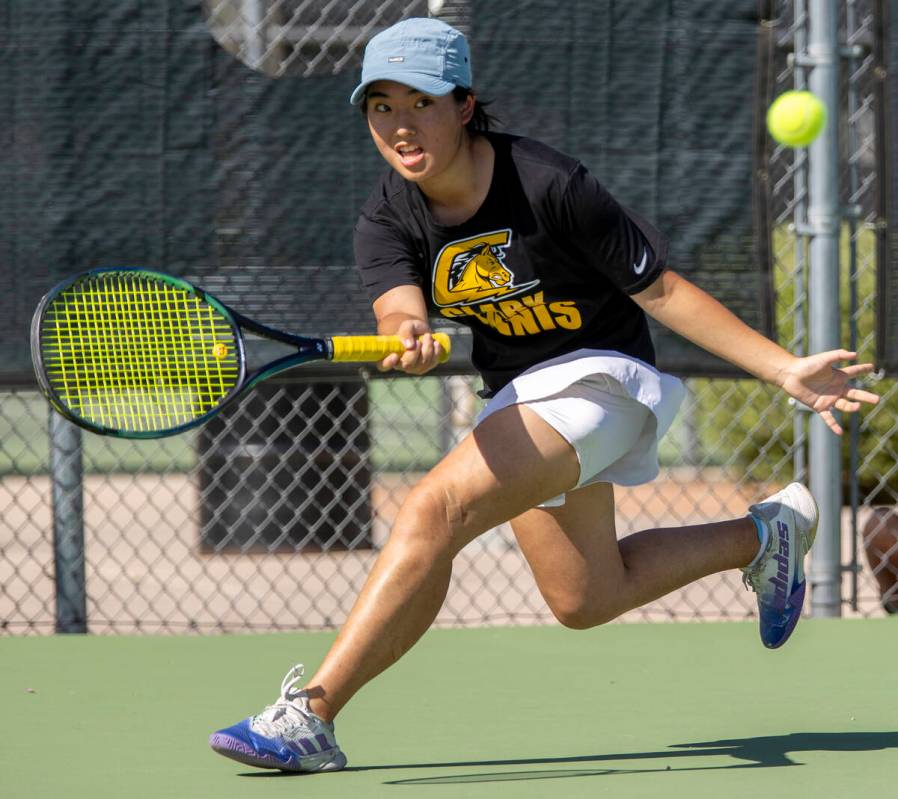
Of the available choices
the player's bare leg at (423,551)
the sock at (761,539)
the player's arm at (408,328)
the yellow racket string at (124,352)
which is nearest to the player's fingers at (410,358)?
the player's arm at (408,328)

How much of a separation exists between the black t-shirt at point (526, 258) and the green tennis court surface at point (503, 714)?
77 centimetres

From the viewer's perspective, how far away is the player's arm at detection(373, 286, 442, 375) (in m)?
2.72

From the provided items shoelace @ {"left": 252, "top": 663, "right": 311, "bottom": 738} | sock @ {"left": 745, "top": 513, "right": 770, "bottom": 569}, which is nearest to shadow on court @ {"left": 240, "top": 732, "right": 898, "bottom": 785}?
shoelace @ {"left": 252, "top": 663, "right": 311, "bottom": 738}

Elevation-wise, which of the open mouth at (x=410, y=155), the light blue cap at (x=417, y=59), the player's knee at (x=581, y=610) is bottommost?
the player's knee at (x=581, y=610)

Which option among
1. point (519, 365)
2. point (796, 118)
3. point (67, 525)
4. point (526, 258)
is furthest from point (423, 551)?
point (796, 118)

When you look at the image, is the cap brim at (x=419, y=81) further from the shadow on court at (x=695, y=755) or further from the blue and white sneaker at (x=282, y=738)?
the shadow on court at (x=695, y=755)

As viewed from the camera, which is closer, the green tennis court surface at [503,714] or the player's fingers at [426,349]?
the player's fingers at [426,349]

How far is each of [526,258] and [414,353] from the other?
0.40 metres

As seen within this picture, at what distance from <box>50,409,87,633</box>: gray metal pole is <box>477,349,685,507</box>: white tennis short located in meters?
1.70

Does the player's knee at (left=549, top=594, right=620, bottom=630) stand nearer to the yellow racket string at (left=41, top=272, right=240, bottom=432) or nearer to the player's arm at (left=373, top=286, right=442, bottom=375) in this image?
the player's arm at (left=373, top=286, right=442, bottom=375)

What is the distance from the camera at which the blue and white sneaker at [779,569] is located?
3328 mm

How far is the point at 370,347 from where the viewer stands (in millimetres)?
2729

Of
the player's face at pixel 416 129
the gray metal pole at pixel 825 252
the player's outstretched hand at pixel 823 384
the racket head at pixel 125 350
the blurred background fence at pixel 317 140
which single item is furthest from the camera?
the gray metal pole at pixel 825 252

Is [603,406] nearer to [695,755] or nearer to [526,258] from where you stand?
[526,258]
